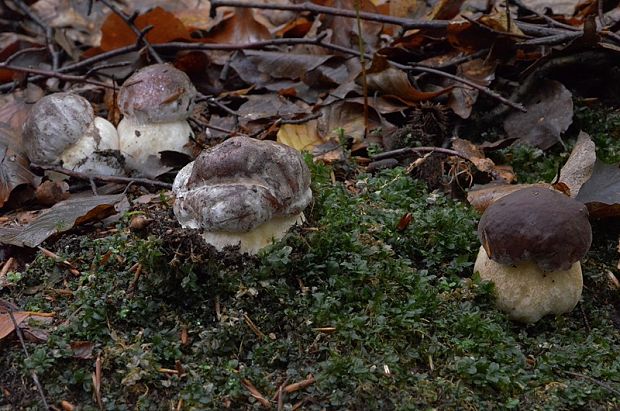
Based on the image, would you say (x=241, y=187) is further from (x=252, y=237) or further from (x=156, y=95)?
(x=156, y=95)

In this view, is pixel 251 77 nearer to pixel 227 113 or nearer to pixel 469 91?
pixel 227 113

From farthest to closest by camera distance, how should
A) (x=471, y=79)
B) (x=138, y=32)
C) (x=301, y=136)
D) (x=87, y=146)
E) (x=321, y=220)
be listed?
1. (x=138, y=32)
2. (x=471, y=79)
3. (x=301, y=136)
4. (x=87, y=146)
5. (x=321, y=220)

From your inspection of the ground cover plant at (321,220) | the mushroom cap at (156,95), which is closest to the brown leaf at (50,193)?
the ground cover plant at (321,220)

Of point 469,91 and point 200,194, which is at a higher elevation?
point 200,194

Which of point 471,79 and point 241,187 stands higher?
point 241,187

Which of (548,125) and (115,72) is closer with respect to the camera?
(548,125)

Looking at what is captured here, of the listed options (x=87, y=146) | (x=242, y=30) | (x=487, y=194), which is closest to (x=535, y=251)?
(x=487, y=194)

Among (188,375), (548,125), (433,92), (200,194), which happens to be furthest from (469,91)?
(188,375)
